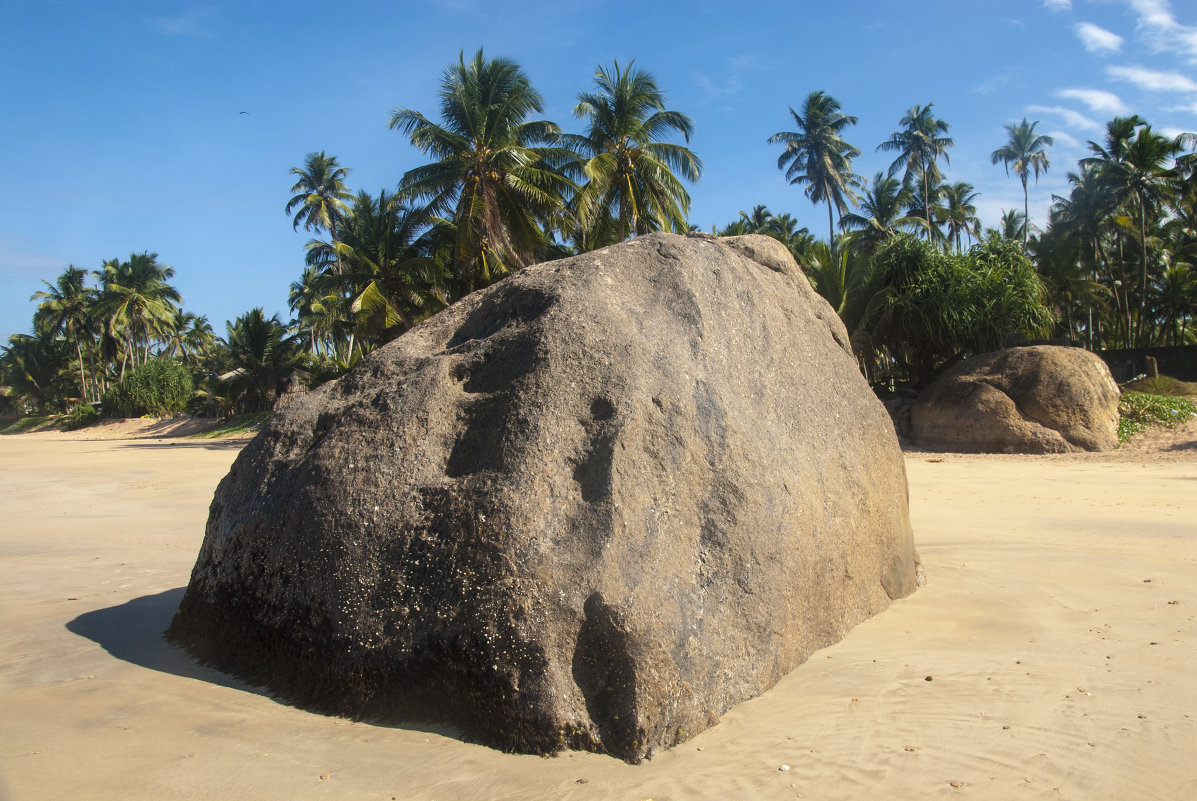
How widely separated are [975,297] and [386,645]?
17.6m

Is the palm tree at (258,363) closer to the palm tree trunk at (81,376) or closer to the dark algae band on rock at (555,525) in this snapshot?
the palm tree trunk at (81,376)


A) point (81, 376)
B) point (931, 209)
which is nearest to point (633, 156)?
point (931, 209)

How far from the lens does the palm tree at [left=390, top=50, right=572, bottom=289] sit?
20.3 metres

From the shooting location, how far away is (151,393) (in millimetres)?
39344

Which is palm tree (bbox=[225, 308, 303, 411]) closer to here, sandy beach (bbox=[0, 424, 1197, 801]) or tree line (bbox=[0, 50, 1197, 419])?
tree line (bbox=[0, 50, 1197, 419])

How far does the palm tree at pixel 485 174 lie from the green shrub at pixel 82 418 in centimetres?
2953

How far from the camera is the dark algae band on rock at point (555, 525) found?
2719 mm

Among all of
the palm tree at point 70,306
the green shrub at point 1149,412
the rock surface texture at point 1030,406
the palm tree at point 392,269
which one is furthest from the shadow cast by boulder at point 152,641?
the palm tree at point 70,306

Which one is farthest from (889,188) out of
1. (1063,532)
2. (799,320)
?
(799,320)

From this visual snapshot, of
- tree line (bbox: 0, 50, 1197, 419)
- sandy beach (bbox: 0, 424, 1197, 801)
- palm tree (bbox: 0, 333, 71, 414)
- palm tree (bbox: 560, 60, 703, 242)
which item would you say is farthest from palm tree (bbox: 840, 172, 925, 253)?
palm tree (bbox: 0, 333, 71, 414)

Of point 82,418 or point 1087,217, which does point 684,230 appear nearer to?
point 1087,217

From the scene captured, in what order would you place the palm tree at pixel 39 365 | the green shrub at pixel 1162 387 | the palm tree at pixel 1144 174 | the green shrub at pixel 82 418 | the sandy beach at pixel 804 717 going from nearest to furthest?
the sandy beach at pixel 804 717 < the green shrub at pixel 1162 387 < the palm tree at pixel 1144 174 < the green shrub at pixel 82 418 < the palm tree at pixel 39 365

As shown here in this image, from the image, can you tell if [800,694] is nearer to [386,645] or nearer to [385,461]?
[386,645]

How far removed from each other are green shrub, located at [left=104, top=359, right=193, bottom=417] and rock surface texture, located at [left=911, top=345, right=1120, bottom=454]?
37131 mm
